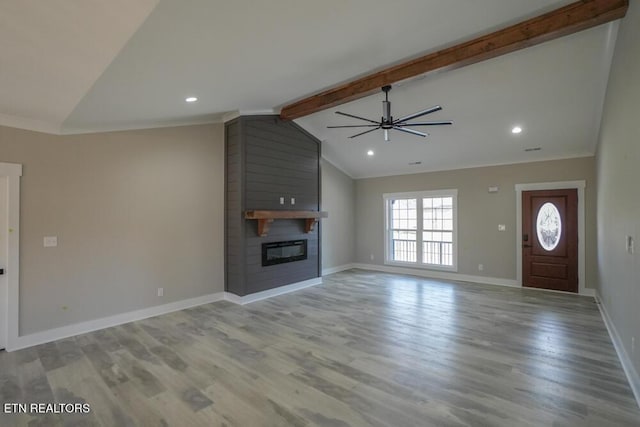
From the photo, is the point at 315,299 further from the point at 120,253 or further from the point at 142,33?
the point at 142,33

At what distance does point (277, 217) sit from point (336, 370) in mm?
3034

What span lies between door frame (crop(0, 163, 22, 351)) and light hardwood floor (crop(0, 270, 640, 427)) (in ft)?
1.00

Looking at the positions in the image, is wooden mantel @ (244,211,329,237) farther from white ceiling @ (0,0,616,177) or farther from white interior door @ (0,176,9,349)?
white interior door @ (0,176,9,349)

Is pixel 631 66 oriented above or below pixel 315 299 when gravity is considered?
above

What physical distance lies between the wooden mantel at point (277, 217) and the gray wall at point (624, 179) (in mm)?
4417

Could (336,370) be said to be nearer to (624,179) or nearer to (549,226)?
(624,179)

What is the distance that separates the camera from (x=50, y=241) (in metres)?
3.76

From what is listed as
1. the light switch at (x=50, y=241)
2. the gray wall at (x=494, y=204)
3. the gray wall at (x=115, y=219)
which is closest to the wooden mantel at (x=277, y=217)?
the gray wall at (x=115, y=219)

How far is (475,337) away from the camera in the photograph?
380 cm

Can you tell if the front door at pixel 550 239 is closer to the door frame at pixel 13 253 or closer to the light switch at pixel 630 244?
the light switch at pixel 630 244

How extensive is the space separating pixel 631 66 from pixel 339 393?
144 inches

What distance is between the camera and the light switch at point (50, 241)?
3.73 m

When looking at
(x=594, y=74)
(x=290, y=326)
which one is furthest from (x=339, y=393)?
(x=594, y=74)

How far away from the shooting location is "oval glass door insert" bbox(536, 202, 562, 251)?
6.12 m
